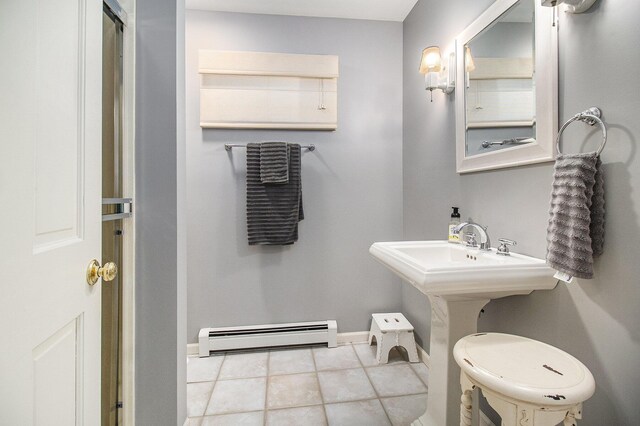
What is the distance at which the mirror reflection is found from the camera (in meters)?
1.14

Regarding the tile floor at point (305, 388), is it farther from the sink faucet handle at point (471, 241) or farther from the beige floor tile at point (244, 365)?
the sink faucet handle at point (471, 241)

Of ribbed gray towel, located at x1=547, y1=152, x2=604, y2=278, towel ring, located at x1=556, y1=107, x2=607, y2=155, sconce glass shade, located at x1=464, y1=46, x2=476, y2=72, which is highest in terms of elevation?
sconce glass shade, located at x1=464, y1=46, x2=476, y2=72

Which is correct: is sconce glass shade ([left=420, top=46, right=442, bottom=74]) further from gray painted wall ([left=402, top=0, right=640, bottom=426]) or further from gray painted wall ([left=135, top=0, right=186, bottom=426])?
gray painted wall ([left=135, top=0, right=186, bottom=426])

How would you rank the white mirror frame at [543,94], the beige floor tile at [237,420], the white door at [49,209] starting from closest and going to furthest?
the white door at [49,209] < the white mirror frame at [543,94] < the beige floor tile at [237,420]

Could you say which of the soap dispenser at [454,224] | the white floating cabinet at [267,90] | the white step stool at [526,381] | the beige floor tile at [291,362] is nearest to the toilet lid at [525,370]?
the white step stool at [526,381]

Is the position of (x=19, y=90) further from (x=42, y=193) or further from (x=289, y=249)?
(x=289, y=249)

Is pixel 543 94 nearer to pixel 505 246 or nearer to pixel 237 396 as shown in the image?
pixel 505 246

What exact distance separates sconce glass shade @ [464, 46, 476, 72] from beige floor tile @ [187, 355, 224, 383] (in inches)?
93.2

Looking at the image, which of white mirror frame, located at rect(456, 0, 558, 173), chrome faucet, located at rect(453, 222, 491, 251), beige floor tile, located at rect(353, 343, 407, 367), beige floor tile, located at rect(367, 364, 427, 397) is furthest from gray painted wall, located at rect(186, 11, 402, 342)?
white mirror frame, located at rect(456, 0, 558, 173)

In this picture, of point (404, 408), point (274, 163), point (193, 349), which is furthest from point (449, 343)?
point (193, 349)

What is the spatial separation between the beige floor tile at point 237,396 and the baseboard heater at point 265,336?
1.07ft

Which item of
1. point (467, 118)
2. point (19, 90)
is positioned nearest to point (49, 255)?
point (19, 90)

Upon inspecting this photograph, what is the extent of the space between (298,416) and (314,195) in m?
1.43

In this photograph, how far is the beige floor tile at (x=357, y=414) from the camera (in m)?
1.43
